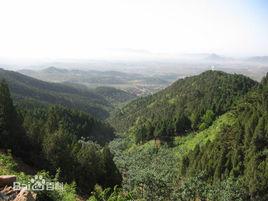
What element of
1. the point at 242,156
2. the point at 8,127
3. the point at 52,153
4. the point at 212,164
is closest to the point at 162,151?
the point at 212,164

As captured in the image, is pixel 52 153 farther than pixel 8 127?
Yes

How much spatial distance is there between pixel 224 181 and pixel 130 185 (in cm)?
2072

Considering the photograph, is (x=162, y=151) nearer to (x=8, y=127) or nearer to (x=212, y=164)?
(x=212, y=164)

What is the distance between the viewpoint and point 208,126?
136 metres

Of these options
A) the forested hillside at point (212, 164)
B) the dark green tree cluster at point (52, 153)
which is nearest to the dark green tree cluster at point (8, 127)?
the dark green tree cluster at point (52, 153)

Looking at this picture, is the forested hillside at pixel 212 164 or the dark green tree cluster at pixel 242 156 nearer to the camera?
the forested hillside at pixel 212 164

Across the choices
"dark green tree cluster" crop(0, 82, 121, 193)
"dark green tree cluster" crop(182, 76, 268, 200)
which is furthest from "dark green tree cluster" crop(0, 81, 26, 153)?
"dark green tree cluster" crop(182, 76, 268, 200)

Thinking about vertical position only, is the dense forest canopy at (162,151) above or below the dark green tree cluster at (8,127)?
below

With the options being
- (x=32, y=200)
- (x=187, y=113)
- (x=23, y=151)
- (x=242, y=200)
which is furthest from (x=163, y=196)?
(x=187, y=113)

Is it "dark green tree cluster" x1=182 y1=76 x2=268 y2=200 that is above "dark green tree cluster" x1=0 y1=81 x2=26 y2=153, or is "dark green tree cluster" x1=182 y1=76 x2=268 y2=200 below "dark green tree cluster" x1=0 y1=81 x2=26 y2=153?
below

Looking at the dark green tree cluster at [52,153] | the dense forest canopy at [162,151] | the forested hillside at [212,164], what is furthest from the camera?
the forested hillside at [212,164]

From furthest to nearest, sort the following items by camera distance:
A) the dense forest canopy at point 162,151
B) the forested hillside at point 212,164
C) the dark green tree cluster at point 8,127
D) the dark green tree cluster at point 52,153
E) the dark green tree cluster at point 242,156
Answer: the dark green tree cluster at point 242,156
the forested hillside at point 212,164
the dense forest canopy at point 162,151
the dark green tree cluster at point 52,153
the dark green tree cluster at point 8,127

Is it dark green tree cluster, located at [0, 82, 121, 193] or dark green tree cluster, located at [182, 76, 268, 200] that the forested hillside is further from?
dark green tree cluster, located at [0, 82, 121, 193]

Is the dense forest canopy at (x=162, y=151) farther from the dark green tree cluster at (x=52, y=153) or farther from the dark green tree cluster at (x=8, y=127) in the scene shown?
the dark green tree cluster at (x=52, y=153)
